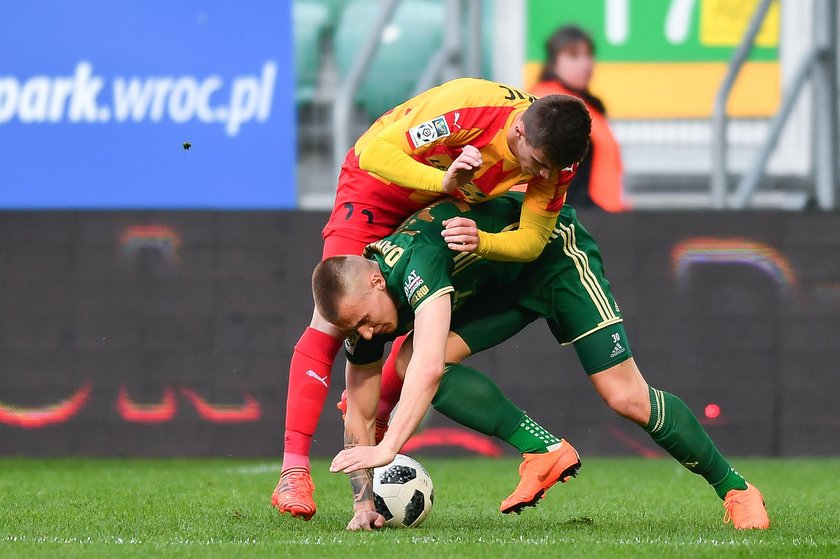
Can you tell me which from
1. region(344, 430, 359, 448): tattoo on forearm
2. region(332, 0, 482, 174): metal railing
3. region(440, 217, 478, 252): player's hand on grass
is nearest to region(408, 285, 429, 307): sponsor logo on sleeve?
region(440, 217, 478, 252): player's hand on grass

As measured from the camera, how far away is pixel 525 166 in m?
5.29

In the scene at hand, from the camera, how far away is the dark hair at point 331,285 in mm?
5090

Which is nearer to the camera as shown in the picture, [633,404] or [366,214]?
[633,404]

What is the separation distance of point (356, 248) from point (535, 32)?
4.94 metres

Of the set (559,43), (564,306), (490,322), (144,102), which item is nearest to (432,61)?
(559,43)

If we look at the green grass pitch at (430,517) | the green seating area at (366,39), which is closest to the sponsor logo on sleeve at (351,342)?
the green grass pitch at (430,517)

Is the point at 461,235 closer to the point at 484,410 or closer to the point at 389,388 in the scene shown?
the point at 484,410

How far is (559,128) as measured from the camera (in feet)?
16.6

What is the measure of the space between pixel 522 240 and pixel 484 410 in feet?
2.09

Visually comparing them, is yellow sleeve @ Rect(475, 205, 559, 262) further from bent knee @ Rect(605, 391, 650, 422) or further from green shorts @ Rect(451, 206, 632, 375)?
bent knee @ Rect(605, 391, 650, 422)

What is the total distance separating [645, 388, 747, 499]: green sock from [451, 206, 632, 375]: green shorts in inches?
9.1

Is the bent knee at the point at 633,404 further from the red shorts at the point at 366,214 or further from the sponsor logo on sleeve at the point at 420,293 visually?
the red shorts at the point at 366,214

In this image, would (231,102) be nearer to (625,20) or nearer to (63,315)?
(63,315)

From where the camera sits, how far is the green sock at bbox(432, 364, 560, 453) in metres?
5.45
